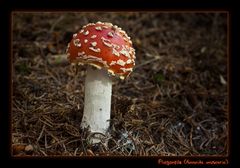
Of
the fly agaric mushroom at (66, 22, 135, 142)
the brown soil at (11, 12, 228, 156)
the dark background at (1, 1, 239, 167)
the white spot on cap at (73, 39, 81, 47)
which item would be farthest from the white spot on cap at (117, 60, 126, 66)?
the dark background at (1, 1, 239, 167)

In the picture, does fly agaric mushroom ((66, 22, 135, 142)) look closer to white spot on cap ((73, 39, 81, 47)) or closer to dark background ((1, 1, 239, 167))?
white spot on cap ((73, 39, 81, 47))

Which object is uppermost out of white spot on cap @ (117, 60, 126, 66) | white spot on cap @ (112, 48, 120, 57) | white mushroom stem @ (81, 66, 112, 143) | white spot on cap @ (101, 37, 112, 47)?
white spot on cap @ (101, 37, 112, 47)

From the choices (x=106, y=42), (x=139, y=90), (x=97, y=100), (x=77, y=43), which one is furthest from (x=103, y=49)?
(x=139, y=90)

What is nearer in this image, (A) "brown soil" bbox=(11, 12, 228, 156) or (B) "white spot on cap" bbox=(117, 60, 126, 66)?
(B) "white spot on cap" bbox=(117, 60, 126, 66)

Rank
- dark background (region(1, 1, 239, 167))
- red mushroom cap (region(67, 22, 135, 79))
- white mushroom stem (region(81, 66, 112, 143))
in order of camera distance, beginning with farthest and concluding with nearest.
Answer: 1. dark background (region(1, 1, 239, 167))
2. white mushroom stem (region(81, 66, 112, 143))
3. red mushroom cap (region(67, 22, 135, 79))

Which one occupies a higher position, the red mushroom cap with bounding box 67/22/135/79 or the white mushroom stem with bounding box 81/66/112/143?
the red mushroom cap with bounding box 67/22/135/79

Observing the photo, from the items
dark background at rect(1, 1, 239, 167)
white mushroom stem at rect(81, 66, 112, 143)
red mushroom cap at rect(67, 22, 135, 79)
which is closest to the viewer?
red mushroom cap at rect(67, 22, 135, 79)

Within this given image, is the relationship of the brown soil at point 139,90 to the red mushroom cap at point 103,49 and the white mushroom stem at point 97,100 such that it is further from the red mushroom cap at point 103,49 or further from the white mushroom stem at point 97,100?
the red mushroom cap at point 103,49
